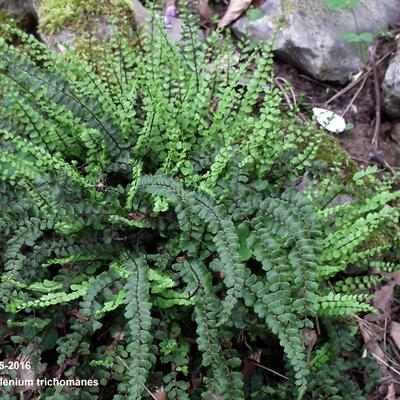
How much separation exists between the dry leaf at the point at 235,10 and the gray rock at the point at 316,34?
17 centimetres

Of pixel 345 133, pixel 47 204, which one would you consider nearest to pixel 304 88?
pixel 345 133

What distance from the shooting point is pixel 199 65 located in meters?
3.11

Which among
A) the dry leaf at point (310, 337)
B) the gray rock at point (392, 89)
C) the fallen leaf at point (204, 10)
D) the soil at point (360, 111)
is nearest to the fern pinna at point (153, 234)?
the dry leaf at point (310, 337)

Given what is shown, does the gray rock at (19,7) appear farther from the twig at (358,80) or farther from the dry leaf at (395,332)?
the dry leaf at (395,332)

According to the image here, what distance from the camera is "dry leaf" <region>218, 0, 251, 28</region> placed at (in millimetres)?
4363

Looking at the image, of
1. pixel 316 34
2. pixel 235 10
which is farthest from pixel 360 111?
pixel 235 10

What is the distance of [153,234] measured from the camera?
115 inches

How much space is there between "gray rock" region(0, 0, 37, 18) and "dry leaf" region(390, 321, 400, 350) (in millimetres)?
3572

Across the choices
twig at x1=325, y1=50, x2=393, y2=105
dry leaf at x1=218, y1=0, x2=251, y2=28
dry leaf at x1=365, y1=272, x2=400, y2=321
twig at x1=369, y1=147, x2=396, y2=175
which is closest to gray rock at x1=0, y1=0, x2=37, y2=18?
dry leaf at x1=218, y1=0, x2=251, y2=28

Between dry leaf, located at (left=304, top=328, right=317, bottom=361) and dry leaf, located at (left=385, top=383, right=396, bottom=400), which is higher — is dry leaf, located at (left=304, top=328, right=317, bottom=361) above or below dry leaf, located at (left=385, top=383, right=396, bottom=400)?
above

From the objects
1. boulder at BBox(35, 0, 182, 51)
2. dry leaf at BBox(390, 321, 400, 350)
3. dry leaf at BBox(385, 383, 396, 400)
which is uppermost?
boulder at BBox(35, 0, 182, 51)

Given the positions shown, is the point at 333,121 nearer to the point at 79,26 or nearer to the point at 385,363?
the point at 385,363

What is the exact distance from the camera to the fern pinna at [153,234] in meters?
2.42

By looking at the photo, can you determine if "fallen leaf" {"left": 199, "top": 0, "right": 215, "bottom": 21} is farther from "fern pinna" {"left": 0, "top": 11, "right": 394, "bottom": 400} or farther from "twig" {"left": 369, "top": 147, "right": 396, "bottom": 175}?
"twig" {"left": 369, "top": 147, "right": 396, "bottom": 175}
